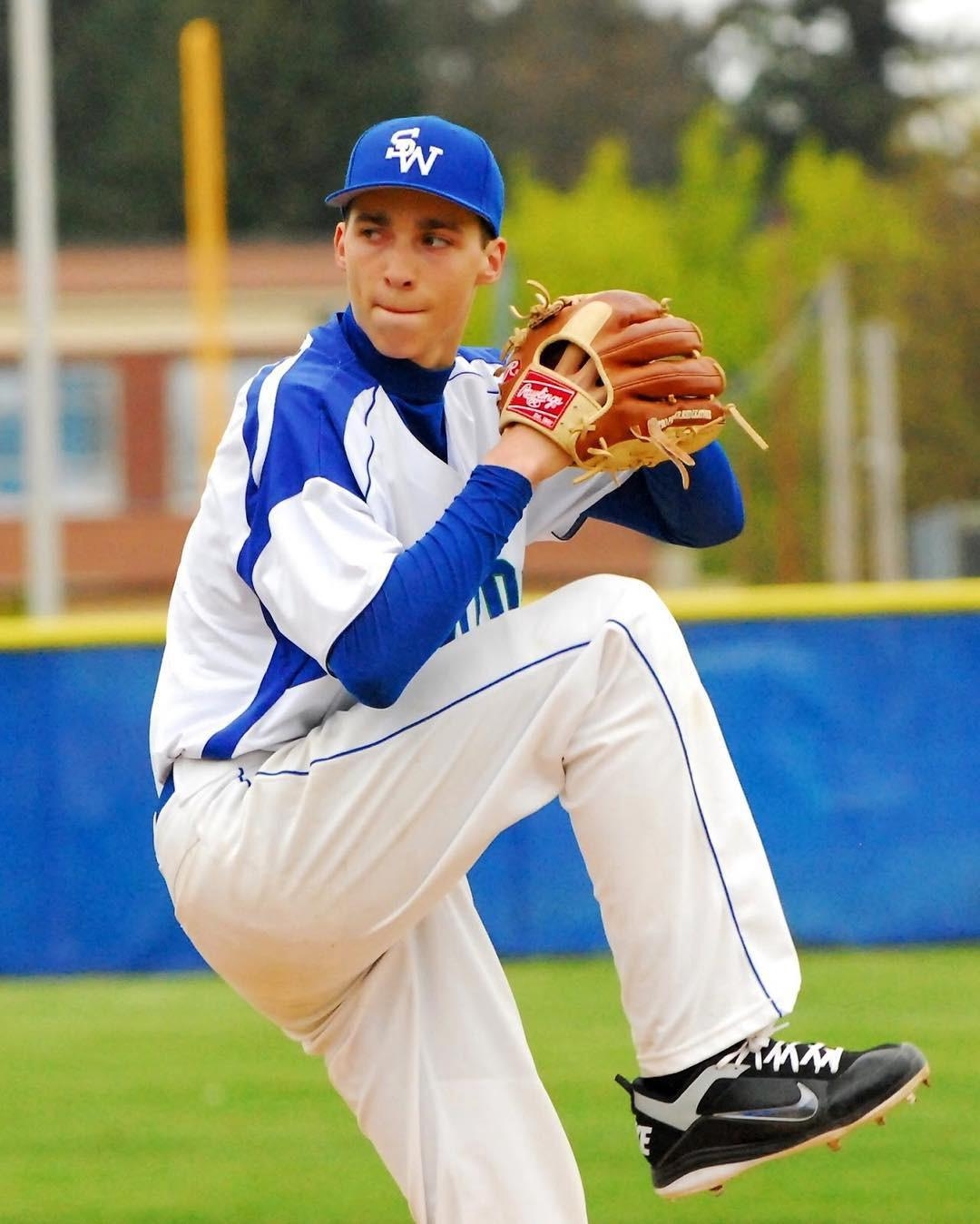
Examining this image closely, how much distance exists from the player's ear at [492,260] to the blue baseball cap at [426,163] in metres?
0.07

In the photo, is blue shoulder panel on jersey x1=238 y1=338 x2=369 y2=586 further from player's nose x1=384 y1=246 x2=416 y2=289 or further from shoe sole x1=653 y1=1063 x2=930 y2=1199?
shoe sole x1=653 y1=1063 x2=930 y2=1199

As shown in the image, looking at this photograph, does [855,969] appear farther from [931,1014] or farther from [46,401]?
[46,401]

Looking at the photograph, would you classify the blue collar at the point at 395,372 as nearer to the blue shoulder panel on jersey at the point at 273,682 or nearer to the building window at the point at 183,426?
the blue shoulder panel on jersey at the point at 273,682

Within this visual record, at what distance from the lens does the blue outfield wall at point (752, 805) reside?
763 centimetres

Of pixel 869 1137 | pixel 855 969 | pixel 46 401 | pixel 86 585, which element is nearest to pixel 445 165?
pixel 869 1137

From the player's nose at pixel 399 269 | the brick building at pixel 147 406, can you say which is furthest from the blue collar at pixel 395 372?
the brick building at pixel 147 406

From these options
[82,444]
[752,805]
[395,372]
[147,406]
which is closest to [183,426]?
[147,406]

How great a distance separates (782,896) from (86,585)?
80.3ft

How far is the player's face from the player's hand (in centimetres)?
23

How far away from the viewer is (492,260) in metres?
3.45

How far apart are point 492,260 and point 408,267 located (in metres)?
0.23

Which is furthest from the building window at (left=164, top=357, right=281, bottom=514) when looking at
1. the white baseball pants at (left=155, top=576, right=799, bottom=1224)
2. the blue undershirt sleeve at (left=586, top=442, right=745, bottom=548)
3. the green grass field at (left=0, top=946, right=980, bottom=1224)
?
the white baseball pants at (left=155, top=576, right=799, bottom=1224)

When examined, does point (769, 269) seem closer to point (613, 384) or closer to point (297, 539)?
point (613, 384)

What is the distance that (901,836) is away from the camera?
25.2ft
